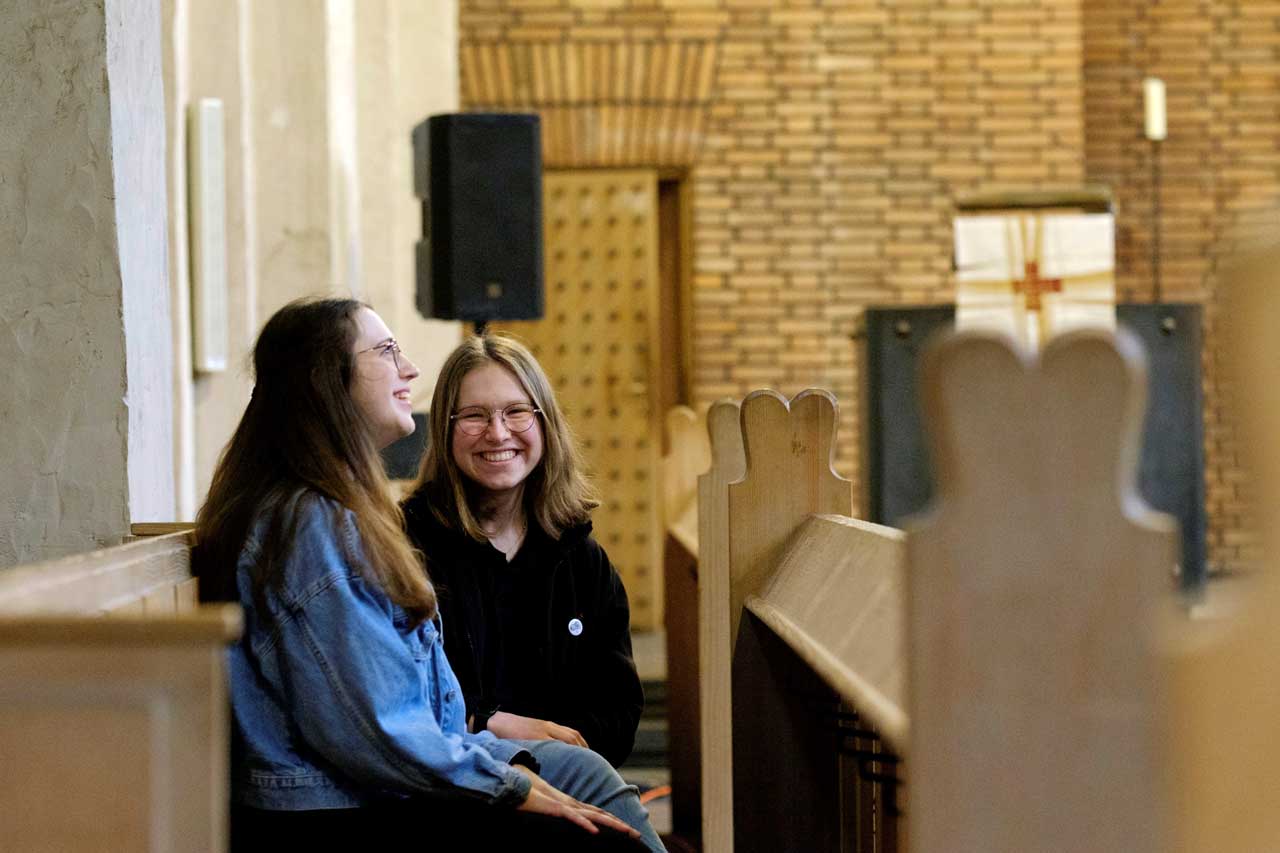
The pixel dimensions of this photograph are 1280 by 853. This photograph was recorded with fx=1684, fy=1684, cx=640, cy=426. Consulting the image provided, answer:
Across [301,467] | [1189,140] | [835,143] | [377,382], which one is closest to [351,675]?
[301,467]

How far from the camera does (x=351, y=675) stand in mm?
2096

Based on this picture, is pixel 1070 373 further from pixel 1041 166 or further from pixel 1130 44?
pixel 1130 44

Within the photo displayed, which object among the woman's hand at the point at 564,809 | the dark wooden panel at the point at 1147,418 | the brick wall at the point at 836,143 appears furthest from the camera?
the brick wall at the point at 836,143

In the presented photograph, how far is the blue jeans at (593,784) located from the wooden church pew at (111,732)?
116cm

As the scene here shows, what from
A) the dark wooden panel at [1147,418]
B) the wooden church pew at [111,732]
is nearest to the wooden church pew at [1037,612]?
the wooden church pew at [111,732]

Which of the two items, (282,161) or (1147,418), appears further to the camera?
(1147,418)

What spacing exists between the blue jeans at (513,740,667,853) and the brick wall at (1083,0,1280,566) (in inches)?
301

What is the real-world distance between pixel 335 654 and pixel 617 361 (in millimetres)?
7086

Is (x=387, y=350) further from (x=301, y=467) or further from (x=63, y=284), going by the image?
(x=63, y=284)

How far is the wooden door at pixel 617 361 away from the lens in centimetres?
910

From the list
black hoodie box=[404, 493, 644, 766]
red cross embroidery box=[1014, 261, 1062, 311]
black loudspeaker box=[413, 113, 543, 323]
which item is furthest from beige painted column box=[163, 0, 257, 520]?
red cross embroidery box=[1014, 261, 1062, 311]

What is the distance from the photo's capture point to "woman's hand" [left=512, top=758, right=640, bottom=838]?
2262 millimetres

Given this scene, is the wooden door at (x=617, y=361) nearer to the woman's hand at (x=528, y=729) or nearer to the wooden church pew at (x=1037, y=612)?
the woman's hand at (x=528, y=729)

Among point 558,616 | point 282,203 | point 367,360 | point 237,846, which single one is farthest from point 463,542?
point 282,203
